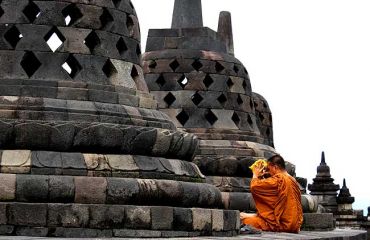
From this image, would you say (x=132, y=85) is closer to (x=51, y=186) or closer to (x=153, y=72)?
(x=51, y=186)

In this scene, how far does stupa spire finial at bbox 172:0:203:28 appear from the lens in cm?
1925

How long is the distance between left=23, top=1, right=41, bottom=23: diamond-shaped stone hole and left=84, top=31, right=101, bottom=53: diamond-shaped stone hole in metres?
0.81

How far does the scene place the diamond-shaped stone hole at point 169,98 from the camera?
1808cm

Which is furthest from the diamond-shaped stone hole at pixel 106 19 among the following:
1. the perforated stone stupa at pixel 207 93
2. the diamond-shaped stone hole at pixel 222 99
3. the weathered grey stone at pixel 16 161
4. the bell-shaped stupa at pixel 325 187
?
the bell-shaped stupa at pixel 325 187

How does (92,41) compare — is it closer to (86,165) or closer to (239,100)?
(86,165)

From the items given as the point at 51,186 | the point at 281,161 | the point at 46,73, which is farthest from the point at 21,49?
the point at 281,161

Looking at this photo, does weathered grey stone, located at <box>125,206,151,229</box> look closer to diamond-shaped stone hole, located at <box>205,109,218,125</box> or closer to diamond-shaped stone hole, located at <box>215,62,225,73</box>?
diamond-shaped stone hole, located at <box>205,109,218,125</box>

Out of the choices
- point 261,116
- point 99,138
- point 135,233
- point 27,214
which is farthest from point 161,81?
point 27,214

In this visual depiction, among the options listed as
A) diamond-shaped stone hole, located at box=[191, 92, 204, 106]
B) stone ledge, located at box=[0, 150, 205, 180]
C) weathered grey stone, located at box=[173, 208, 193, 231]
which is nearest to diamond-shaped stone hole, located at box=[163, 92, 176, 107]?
diamond-shaped stone hole, located at box=[191, 92, 204, 106]

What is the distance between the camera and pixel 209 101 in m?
18.2

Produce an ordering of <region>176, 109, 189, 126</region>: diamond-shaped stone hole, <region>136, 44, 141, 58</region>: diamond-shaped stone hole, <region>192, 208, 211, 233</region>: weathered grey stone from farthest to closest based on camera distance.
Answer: <region>176, 109, 189, 126</region>: diamond-shaped stone hole → <region>136, 44, 141, 58</region>: diamond-shaped stone hole → <region>192, 208, 211, 233</region>: weathered grey stone

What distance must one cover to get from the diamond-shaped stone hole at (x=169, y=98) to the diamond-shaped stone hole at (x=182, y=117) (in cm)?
30

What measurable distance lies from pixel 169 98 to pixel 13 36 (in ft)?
19.7

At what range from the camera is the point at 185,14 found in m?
19.3
